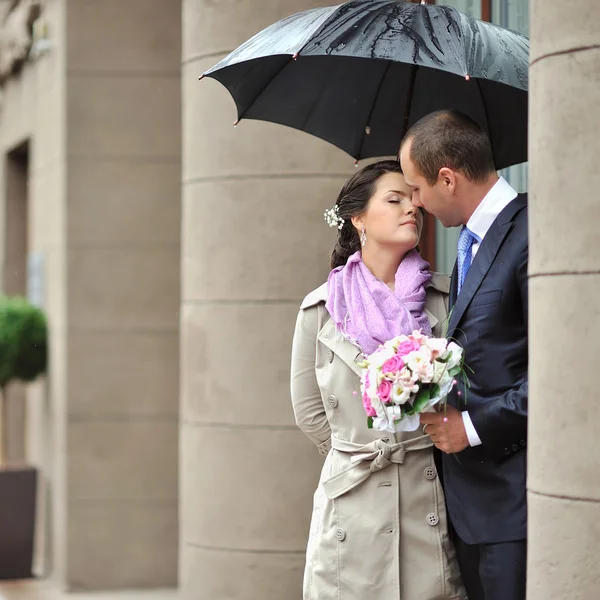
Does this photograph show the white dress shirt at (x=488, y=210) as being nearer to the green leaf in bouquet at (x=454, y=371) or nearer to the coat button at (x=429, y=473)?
the green leaf in bouquet at (x=454, y=371)

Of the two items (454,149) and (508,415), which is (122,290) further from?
(508,415)

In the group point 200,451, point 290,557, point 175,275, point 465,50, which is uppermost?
point 465,50

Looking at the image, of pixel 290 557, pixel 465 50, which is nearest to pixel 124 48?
pixel 290 557

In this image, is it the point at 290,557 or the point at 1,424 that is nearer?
the point at 290,557

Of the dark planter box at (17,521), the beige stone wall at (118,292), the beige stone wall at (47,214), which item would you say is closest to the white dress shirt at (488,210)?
the beige stone wall at (118,292)

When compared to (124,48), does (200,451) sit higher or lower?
lower

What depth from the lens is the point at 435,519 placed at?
4203 millimetres

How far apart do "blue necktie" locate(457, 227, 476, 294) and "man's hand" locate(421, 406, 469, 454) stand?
0.42m

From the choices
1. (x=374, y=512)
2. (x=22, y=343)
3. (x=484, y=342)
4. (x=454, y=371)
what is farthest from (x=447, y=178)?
(x=22, y=343)

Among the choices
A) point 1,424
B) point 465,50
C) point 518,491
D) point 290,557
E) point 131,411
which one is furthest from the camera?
point 1,424

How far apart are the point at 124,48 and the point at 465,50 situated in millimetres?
5161

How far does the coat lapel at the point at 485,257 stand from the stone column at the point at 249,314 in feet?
8.89

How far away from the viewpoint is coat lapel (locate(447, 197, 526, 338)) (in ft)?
12.4

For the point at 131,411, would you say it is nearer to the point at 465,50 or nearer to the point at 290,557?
the point at 290,557
